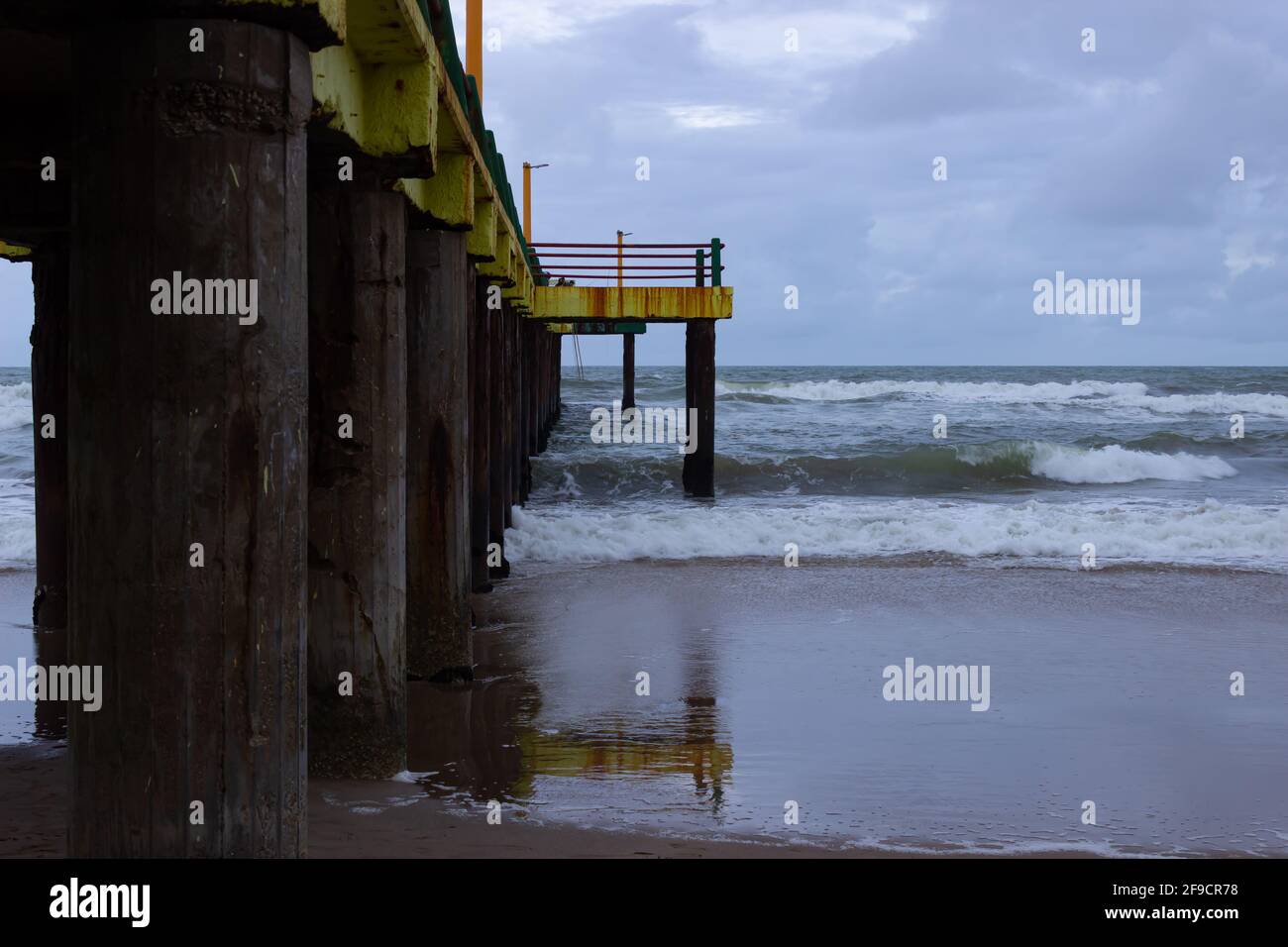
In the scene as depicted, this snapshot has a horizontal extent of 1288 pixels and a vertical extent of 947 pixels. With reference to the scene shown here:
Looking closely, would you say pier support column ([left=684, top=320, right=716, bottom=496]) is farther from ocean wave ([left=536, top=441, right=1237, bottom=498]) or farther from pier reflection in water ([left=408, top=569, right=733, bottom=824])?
pier reflection in water ([left=408, top=569, right=733, bottom=824])

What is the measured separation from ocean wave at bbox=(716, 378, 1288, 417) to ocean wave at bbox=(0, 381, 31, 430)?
2474 centimetres

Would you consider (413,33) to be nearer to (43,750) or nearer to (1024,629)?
(43,750)

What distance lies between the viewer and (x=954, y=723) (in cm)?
675

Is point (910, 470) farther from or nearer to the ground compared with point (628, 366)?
nearer to the ground

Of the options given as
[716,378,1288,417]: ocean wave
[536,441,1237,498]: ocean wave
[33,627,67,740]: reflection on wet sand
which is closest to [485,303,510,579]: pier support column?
[33,627,67,740]: reflection on wet sand

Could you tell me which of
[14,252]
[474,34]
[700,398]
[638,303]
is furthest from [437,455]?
[700,398]

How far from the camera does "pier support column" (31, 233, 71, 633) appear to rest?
8.62 meters

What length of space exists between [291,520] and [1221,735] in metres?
5.38

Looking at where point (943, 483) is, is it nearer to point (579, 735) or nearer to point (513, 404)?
point (513, 404)

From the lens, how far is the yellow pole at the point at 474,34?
9578 mm

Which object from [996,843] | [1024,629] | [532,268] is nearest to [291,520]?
[996,843]

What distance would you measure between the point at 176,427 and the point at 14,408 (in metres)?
38.3

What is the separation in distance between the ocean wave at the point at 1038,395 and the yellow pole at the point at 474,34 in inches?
1544

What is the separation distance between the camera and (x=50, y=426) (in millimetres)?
8961
